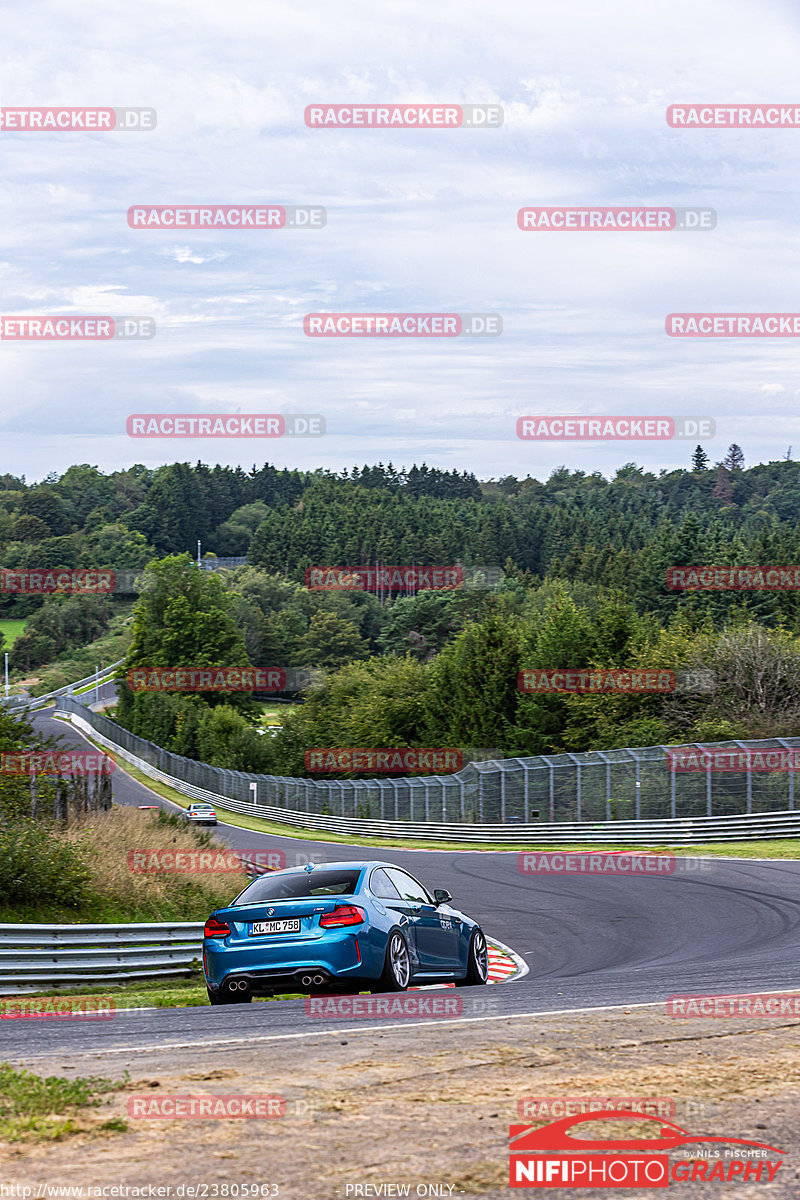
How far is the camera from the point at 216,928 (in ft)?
36.3

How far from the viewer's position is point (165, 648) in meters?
116

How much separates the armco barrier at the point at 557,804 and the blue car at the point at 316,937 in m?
21.1

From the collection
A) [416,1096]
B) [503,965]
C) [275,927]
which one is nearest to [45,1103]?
[416,1096]

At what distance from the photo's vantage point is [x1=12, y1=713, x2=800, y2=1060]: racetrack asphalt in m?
8.94

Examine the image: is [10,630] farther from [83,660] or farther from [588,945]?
[588,945]

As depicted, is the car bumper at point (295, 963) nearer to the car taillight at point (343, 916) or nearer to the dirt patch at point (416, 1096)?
the car taillight at point (343, 916)

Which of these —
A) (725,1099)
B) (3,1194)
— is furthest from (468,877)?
(3,1194)

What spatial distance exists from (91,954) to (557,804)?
1020 inches

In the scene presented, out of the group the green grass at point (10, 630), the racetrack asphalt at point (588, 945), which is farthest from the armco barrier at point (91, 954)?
the green grass at point (10, 630)

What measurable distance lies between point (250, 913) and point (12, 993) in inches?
133

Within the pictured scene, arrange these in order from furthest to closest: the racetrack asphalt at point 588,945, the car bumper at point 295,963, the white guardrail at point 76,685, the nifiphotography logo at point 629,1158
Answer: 1. the white guardrail at point 76,685
2. the car bumper at point 295,963
3. the racetrack asphalt at point 588,945
4. the nifiphotography logo at point 629,1158

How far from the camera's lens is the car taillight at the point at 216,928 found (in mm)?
11023

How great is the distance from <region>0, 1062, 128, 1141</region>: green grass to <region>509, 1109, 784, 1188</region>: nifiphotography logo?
1.84 metres

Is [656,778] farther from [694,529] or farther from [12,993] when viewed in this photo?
[694,529]
